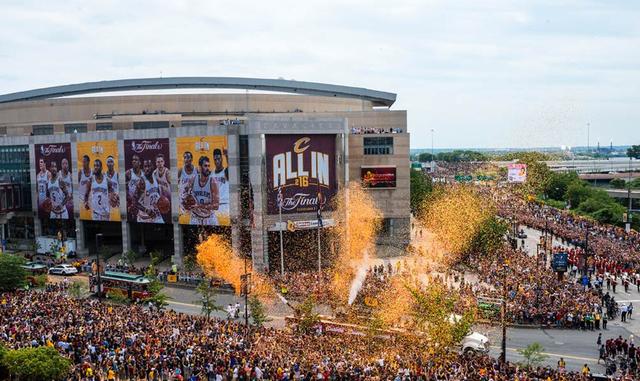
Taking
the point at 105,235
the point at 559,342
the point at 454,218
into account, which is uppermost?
the point at 454,218

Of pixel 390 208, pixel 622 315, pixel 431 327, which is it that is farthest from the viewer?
pixel 390 208

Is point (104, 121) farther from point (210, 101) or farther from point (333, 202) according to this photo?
point (333, 202)

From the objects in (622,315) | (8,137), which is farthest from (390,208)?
(8,137)

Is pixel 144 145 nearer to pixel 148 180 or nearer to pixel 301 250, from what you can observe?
pixel 148 180

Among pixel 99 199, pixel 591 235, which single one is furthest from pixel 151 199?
pixel 591 235

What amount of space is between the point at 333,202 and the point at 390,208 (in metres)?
11.3

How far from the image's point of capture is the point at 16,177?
74625 millimetres

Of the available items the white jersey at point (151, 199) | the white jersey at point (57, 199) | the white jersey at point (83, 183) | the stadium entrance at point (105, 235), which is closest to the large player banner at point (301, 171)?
the white jersey at point (151, 199)

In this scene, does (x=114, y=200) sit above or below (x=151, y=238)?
above

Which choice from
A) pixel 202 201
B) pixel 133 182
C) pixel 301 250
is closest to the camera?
pixel 202 201

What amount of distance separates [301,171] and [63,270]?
23.6m

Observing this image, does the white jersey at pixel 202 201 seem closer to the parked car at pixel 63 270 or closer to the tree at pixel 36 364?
the parked car at pixel 63 270

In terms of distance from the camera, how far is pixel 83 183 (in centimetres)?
6794

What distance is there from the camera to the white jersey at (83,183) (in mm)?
67500
